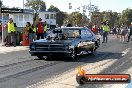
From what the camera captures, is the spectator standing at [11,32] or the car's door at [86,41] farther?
the spectator standing at [11,32]

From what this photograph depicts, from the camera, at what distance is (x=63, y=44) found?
48.7 ft

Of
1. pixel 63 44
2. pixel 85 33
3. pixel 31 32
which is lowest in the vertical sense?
pixel 63 44

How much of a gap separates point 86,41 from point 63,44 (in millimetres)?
1963

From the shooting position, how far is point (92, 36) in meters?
17.6

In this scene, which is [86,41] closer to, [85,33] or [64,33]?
[85,33]

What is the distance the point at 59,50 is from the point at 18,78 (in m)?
4.95

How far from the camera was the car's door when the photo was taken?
16016mm

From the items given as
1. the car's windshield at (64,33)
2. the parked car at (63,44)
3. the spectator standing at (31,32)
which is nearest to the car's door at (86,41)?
the parked car at (63,44)

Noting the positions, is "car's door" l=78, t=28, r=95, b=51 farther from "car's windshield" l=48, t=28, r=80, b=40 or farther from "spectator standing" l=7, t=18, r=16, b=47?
"spectator standing" l=7, t=18, r=16, b=47

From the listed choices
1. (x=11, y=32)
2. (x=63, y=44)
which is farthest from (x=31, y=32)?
(x=63, y=44)

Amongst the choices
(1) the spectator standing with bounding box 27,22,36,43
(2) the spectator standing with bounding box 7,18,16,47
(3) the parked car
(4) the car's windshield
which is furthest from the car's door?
(1) the spectator standing with bounding box 27,22,36,43

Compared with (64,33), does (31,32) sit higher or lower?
lower

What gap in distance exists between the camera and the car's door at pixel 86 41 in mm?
16016

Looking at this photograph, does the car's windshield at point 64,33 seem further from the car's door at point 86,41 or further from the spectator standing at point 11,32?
the spectator standing at point 11,32
